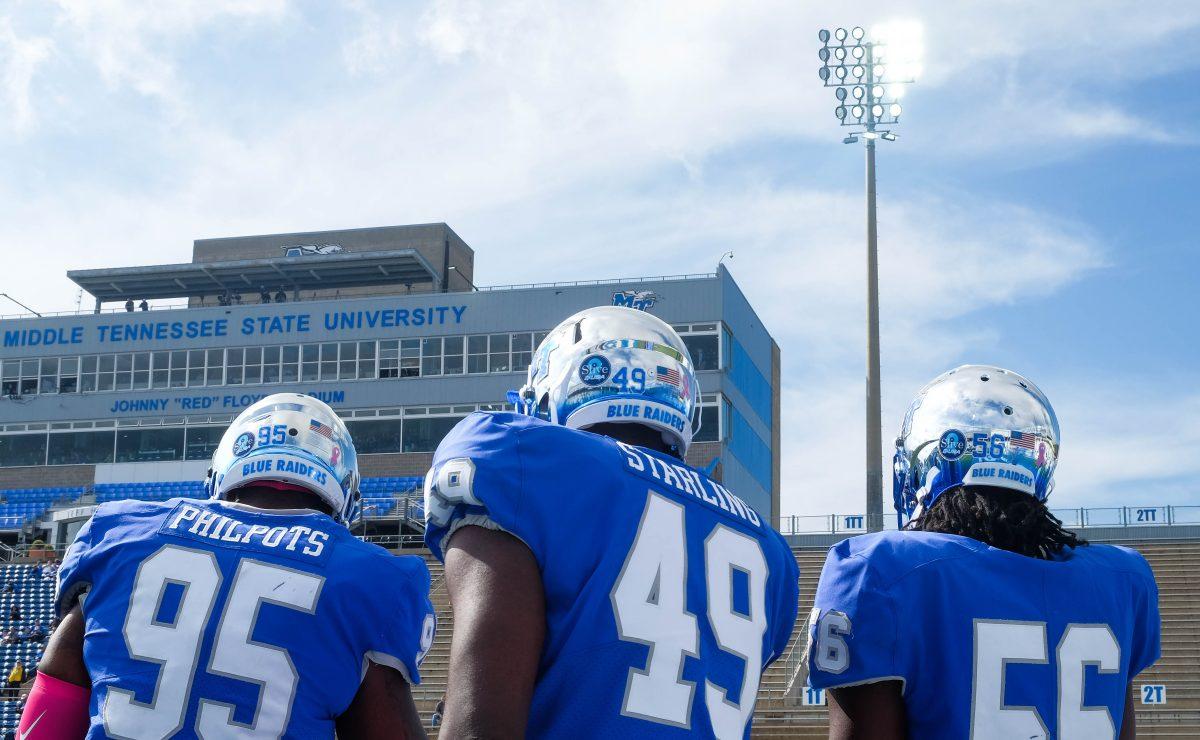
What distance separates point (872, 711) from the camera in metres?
2.95

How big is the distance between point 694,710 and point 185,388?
121 ft

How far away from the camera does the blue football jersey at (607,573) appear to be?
90.6 inches

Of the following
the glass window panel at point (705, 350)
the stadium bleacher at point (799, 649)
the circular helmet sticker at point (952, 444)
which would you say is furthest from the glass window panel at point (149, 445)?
the circular helmet sticker at point (952, 444)

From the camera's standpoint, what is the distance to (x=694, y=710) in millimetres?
2398

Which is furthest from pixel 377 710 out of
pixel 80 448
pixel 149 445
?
pixel 80 448

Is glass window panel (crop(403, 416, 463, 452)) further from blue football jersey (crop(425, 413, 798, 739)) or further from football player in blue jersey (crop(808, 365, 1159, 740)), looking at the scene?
blue football jersey (crop(425, 413, 798, 739))

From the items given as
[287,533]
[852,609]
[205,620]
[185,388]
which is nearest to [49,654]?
[205,620]

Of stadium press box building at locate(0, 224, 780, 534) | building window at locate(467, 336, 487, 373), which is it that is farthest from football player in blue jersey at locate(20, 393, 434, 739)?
building window at locate(467, 336, 487, 373)

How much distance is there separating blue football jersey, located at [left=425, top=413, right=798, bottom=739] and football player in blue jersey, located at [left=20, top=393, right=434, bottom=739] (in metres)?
1.01

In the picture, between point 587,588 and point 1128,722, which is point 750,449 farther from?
point 587,588

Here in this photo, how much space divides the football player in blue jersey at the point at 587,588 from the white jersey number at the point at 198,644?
1.04 metres

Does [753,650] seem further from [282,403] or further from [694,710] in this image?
[282,403]

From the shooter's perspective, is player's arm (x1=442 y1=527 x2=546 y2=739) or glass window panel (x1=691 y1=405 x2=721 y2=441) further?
glass window panel (x1=691 y1=405 x2=721 y2=441)

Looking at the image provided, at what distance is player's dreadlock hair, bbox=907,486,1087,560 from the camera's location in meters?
3.11
